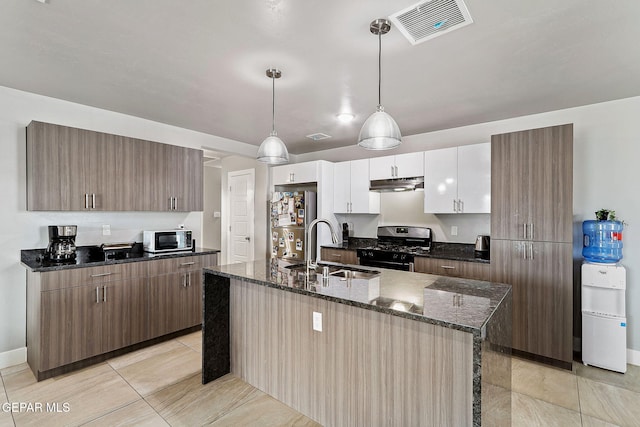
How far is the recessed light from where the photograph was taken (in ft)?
11.7

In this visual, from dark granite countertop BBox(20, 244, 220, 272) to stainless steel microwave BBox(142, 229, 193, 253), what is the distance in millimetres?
85

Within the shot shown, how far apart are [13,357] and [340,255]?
355 cm

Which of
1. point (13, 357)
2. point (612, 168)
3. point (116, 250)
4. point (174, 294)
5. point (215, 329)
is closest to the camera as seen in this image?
point (215, 329)

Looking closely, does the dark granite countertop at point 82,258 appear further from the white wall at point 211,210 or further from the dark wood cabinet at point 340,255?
the white wall at point 211,210

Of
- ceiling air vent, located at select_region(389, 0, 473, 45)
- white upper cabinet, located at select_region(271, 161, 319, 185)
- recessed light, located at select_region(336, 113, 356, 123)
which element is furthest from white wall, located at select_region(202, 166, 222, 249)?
ceiling air vent, located at select_region(389, 0, 473, 45)

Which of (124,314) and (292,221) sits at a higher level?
(292,221)

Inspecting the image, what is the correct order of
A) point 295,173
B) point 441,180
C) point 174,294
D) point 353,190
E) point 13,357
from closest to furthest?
point 13,357 → point 174,294 → point 441,180 → point 353,190 → point 295,173

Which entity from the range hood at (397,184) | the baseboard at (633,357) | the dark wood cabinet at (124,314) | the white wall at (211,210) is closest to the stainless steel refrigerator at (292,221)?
the range hood at (397,184)

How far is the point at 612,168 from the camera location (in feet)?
10.3

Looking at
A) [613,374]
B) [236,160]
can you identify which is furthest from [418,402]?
[236,160]

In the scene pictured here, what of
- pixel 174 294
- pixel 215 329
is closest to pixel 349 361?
pixel 215 329

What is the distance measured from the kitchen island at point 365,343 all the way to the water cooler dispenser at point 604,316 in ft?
5.24

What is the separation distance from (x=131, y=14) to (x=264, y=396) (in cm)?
268

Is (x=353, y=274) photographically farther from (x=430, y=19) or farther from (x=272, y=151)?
(x=430, y=19)
